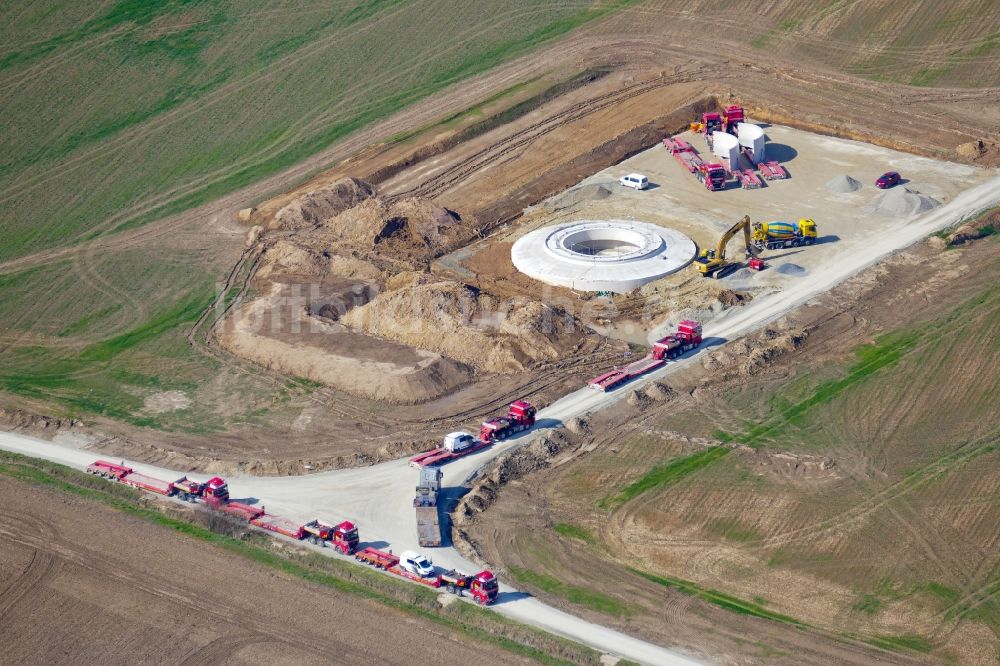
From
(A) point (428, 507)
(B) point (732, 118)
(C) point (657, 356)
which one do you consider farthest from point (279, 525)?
(B) point (732, 118)

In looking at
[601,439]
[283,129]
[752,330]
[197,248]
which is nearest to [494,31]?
[283,129]

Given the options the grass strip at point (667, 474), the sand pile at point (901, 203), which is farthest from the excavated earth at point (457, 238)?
the grass strip at point (667, 474)

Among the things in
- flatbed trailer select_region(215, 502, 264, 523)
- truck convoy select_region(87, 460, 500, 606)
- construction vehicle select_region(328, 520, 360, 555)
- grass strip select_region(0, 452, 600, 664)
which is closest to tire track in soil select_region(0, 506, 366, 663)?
grass strip select_region(0, 452, 600, 664)

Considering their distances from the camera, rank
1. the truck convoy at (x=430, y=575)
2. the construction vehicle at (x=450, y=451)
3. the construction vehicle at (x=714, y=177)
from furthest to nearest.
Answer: the construction vehicle at (x=714, y=177), the construction vehicle at (x=450, y=451), the truck convoy at (x=430, y=575)

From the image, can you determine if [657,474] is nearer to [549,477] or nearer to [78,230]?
[549,477]

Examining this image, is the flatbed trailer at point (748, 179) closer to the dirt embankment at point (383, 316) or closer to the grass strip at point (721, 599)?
the dirt embankment at point (383, 316)
